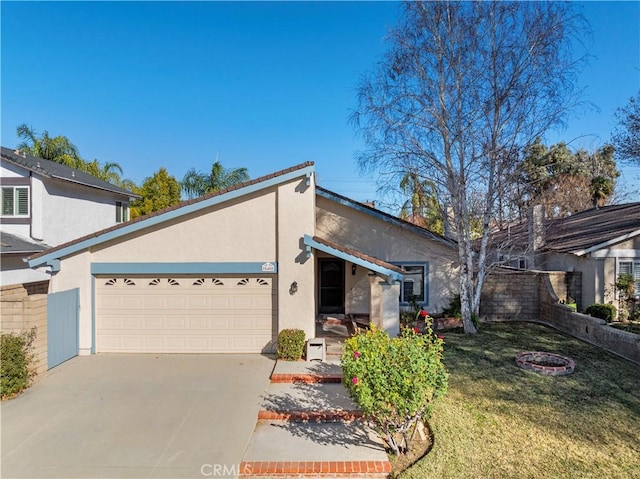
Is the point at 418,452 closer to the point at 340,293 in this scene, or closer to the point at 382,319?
the point at 382,319

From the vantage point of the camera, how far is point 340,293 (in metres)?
14.7

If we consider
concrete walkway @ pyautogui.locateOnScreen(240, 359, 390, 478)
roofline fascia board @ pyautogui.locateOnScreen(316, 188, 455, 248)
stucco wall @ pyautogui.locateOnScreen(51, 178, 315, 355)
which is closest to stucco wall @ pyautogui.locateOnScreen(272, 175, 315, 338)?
stucco wall @ pyautogui.locateOnScreen(51, 178, 315, 355)

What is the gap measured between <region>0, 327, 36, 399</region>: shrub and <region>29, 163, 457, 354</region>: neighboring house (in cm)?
239

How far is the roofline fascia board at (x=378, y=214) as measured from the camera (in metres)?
13.5

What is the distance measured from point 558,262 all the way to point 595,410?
11.7 metres

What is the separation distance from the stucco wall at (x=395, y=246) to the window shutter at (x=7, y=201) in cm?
1313

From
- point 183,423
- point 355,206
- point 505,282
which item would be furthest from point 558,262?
Result: point 183,423

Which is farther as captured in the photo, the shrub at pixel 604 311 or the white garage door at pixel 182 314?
the shrub at pixel 604 311

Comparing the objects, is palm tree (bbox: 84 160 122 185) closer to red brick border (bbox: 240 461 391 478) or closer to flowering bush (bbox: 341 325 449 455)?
red brick border (bbox: 240 461 391 478)

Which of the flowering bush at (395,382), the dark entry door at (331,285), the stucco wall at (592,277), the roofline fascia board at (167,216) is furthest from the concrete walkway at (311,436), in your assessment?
the stucco wall at (592,277)

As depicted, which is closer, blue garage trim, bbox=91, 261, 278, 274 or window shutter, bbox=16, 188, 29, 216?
blue garage trim, bbox=91, 261, 278, 274

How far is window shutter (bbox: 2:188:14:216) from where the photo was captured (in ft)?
51.7

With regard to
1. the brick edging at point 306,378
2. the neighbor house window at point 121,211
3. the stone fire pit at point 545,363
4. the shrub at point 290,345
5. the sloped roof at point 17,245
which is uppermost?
the neighbor house window at point 121,211

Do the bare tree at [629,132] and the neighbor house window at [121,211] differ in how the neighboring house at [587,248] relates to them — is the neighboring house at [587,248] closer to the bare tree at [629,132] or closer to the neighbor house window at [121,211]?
the bare tree at [629,132]
